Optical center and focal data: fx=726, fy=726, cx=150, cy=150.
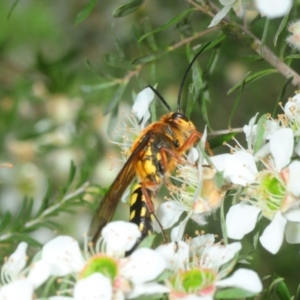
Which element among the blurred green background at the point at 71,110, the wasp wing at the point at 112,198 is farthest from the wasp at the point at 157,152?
the blurred green background at the point at 71,110

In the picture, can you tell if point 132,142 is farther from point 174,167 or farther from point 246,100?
point 246,100

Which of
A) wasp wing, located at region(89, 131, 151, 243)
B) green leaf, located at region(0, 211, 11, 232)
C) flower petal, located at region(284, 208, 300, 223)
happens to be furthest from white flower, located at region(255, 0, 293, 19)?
green leaf, located at region(0, 211, 11, 232)

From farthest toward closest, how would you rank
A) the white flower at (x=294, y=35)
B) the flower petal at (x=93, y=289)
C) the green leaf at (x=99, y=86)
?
the green leaf at (x=99, y=86), the white flower at (x=294, y=35), the flower petal at (x=93, y=289)

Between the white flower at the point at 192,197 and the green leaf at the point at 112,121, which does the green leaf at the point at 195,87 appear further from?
the green leaf at the point at 112,121

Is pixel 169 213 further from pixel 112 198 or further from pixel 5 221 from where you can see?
pixel 5 221

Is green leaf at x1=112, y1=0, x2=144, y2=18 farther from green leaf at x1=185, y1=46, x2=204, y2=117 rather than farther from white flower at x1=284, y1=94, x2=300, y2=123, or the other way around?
white flower at x1=284, y1=94, x2=300, y2=123

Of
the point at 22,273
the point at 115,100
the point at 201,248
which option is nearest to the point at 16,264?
the point at 22,273

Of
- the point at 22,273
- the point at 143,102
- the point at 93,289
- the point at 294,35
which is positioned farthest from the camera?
the point at 143,102
